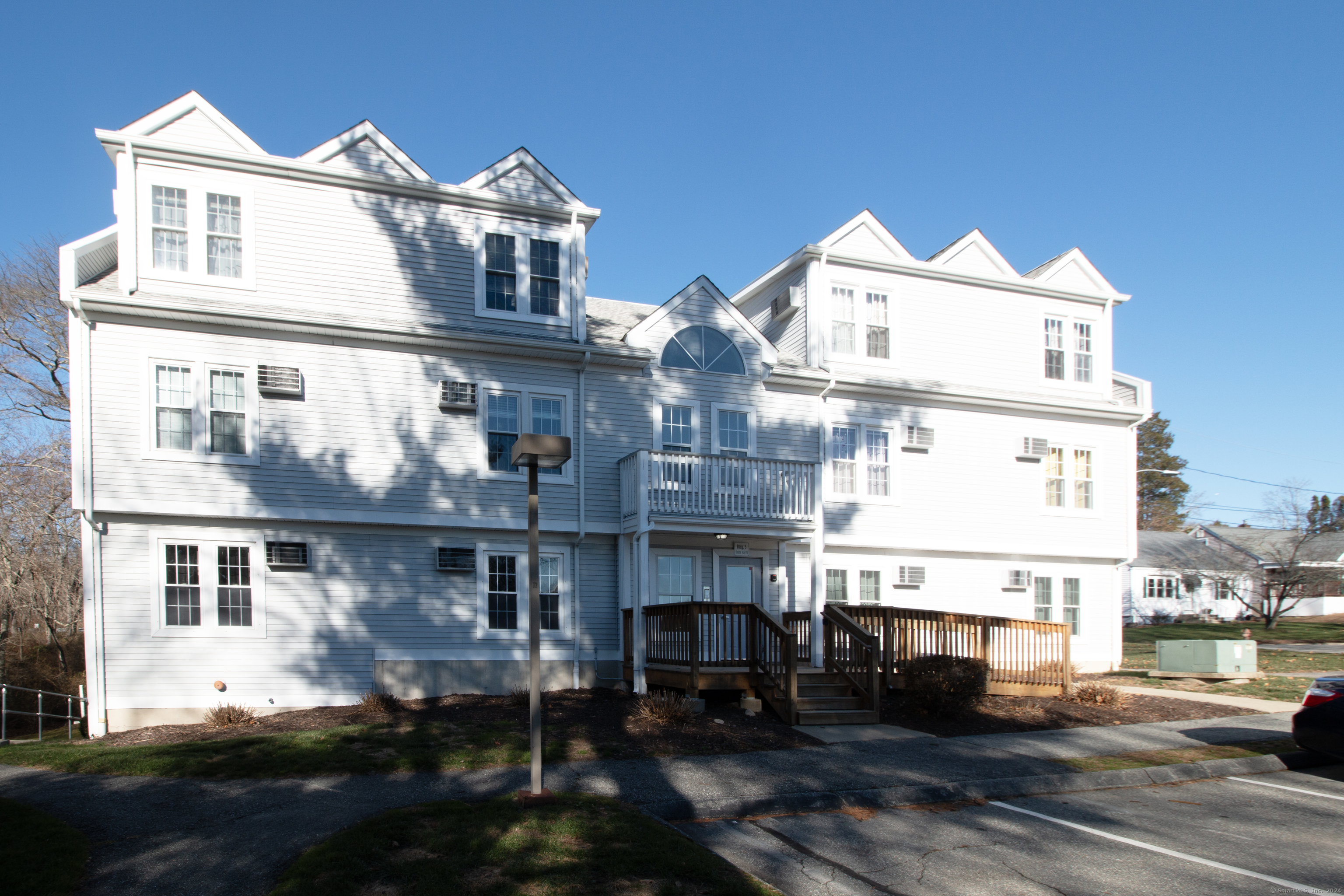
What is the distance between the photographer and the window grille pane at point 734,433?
690 inches

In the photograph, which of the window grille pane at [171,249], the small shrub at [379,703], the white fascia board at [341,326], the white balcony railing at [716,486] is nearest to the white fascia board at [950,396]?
the white balcony railing at [716,486]

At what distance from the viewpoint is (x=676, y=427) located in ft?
56.6

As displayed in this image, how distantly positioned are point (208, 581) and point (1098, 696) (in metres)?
14.5

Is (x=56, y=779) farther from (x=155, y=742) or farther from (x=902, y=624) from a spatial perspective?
(x=902, y=624)

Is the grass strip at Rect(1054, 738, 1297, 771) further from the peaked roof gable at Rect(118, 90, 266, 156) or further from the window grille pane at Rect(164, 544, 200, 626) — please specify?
the peaked roof gable at Rect(118, 90, 266, 156)

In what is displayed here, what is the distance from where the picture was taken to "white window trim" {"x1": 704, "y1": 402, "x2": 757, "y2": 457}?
1739 centimetres

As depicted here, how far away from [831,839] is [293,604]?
32.2 feet

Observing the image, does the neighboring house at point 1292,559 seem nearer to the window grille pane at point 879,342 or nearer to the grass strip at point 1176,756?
the window grille pane at point 879,342

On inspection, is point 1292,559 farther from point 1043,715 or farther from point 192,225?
point 192,225

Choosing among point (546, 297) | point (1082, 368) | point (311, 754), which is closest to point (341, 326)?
point (546, 297)

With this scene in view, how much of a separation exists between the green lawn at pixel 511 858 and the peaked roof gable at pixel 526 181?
11.4m

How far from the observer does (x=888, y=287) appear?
63.5ft

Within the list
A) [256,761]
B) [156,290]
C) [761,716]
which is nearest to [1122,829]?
[761,716]

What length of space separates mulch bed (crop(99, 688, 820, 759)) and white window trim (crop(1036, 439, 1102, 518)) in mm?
9786
